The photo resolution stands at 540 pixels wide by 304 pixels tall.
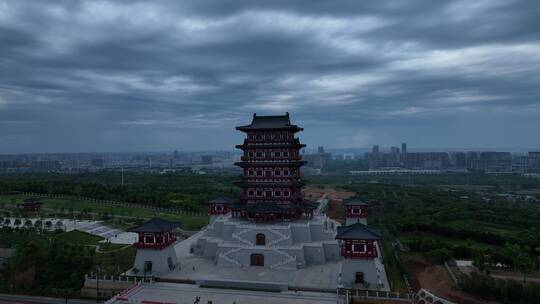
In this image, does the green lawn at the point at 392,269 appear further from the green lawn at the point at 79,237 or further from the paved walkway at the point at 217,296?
the green lawn at the point at 79,237

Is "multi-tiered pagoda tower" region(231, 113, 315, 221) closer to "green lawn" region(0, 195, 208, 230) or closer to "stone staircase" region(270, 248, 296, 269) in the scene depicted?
"stone staircase" region(270, 248, 296, 269)

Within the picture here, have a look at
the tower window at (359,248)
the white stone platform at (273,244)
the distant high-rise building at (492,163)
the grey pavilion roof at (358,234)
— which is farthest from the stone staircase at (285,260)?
the distant high-rise building at (492,163)

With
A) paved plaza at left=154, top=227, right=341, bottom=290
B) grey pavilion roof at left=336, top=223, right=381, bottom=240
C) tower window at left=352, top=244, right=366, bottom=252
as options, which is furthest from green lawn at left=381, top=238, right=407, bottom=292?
paved plaza at left=154, top=227, right=341, bottom=290

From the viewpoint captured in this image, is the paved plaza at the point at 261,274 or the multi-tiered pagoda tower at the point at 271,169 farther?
the multi-tiered pagoda tower at the point at 271,169

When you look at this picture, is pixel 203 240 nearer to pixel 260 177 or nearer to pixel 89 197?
pixel 260 177

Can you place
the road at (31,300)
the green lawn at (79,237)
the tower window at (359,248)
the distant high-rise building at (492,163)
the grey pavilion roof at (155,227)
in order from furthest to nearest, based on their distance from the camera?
the distant high-rise building at (492,163) → the green lawn at (79,237) → the grey pavilion roof at (155,227) → the tower window at (359,248) → the road at (31,300)

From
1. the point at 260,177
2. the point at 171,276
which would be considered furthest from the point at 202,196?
the point at 171,276

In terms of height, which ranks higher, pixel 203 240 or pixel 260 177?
pixel 260 177

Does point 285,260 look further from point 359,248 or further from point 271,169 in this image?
point 271,169
